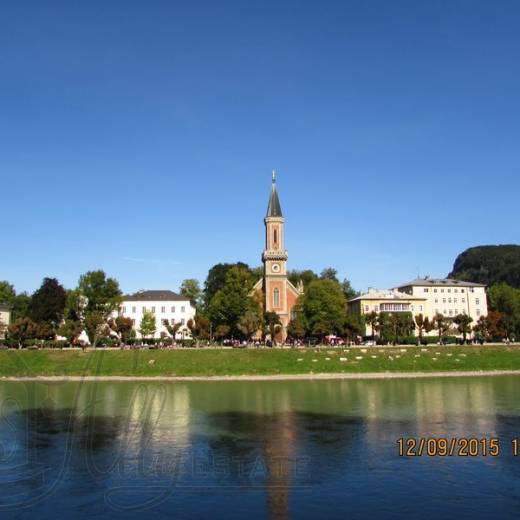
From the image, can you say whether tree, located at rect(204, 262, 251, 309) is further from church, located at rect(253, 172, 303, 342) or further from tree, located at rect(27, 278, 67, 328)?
tree, located at rect(27, 278, 67, 328)

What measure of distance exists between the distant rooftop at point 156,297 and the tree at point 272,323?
26.8 m

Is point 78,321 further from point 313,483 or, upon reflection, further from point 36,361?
point 313,483

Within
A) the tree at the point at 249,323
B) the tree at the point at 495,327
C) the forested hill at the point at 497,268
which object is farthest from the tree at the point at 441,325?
the forested hill at the point at 497,268

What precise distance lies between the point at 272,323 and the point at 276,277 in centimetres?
1033

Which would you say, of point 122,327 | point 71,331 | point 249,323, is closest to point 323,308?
point 249,323

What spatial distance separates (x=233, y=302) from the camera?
8925 centimetres

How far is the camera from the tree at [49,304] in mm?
95500

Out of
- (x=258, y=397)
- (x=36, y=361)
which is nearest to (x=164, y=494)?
(x=258, y=397)

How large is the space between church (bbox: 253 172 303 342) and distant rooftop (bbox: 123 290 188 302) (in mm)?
20789

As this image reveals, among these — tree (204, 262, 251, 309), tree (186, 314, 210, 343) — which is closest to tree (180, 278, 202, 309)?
tree (204, 262, 251, 309)

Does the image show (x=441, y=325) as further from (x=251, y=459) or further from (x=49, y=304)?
(x=251, y=459)

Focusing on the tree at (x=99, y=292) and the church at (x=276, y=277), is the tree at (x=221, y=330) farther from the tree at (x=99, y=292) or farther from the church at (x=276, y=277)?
the tree at (x=99, y=292)

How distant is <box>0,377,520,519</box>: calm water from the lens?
19.9 meters

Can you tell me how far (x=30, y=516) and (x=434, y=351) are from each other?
64467mm
